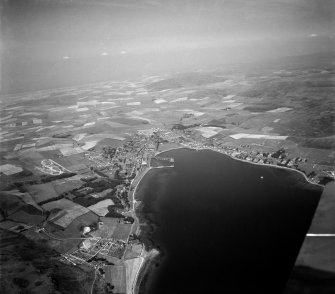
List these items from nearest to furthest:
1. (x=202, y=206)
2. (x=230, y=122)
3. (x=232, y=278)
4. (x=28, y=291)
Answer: (x=28, y=291)
(x=232, y=278)
(x=202, y=206)
(x=230, y=122)

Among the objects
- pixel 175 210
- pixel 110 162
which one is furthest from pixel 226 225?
pixel 110 162

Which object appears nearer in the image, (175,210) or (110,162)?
(175,210)

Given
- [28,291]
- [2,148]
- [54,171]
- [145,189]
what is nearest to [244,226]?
[145,189]

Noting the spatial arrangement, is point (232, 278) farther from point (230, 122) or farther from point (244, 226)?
point (230, 122)

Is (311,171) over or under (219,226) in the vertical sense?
over

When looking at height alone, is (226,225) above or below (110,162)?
above

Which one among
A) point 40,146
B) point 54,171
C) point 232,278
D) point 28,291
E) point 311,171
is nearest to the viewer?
point 28,291

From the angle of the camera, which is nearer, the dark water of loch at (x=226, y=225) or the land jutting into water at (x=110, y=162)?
the dark water of loch at (x=226, y=225)

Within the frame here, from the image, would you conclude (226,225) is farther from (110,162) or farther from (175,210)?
(110,162)
